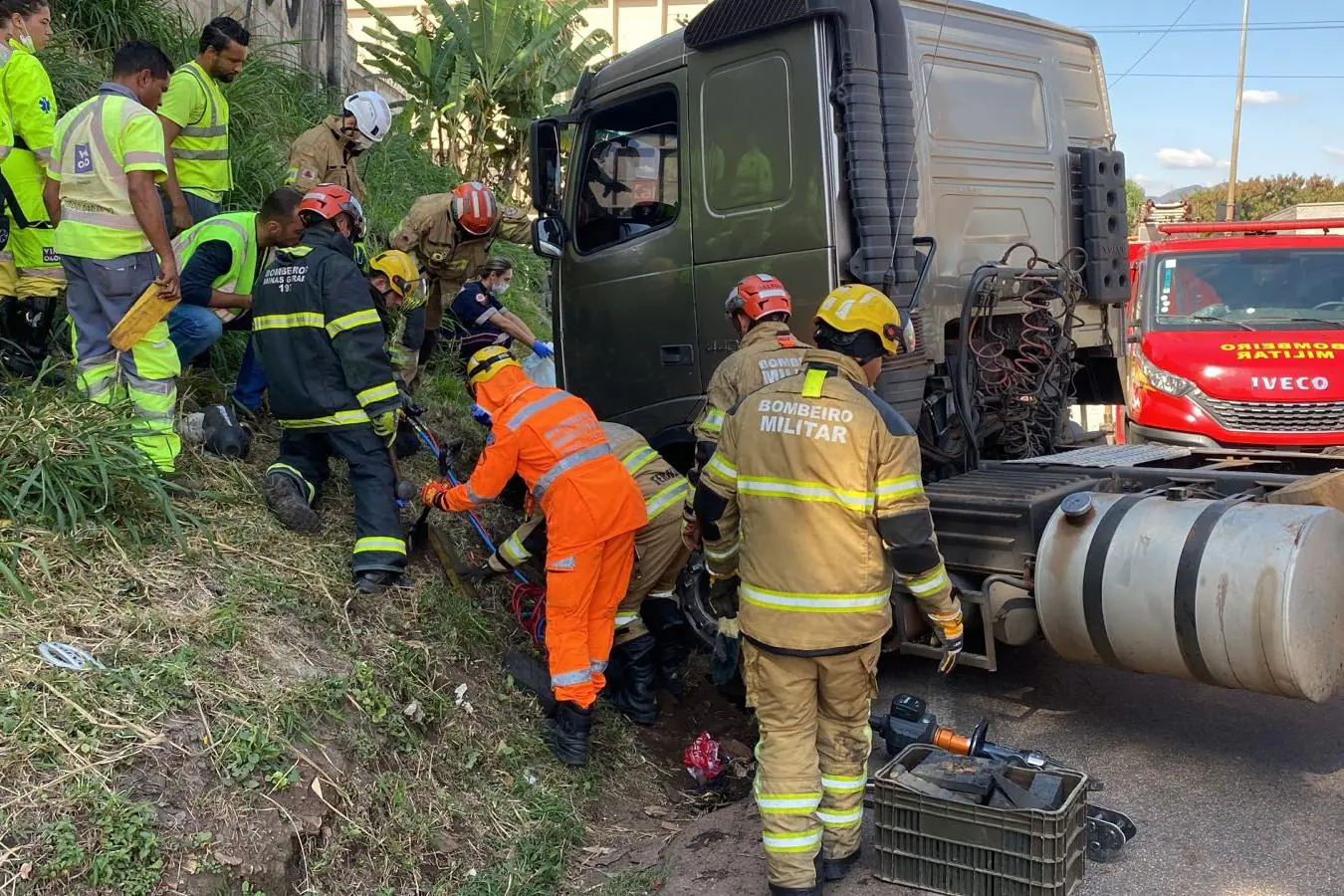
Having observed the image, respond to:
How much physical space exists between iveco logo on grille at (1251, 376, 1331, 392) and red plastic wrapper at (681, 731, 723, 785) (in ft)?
13.0

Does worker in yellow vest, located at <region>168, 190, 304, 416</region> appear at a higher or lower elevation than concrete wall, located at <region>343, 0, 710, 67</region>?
lower

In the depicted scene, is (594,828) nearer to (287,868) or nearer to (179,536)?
(287,868)

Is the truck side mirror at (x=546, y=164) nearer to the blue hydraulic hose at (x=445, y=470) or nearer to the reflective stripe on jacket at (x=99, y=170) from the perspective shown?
the blue hydraulic hose at (x=445, y=470)

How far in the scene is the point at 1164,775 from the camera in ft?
13.2

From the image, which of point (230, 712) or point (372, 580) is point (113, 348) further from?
point (230, 712)

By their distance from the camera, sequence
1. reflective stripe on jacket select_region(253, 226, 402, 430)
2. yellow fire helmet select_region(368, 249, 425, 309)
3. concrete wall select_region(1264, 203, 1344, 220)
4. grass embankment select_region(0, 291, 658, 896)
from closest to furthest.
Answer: grass embankment select_region(0, 291, 658, 896) < reflective stripe on jacket select_region(253, 226, 402, 430) < yellow fire helmet select_region(368, 249, 425, 309) < concrete wall select_region(1264, 203, 1344, 220)

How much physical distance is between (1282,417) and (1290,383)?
0.19 metres

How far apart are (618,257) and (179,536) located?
97.3 inches

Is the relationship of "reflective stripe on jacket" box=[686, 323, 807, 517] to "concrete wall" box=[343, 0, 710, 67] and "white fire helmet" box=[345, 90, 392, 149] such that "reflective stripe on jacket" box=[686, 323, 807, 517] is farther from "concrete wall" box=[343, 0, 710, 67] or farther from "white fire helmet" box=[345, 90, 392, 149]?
"concrete wall" box=[343, 0, 710, 67]

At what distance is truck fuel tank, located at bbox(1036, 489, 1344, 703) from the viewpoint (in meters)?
3.52

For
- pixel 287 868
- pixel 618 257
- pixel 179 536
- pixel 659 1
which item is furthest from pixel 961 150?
pixel 659 1

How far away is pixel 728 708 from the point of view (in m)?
→ 5.12

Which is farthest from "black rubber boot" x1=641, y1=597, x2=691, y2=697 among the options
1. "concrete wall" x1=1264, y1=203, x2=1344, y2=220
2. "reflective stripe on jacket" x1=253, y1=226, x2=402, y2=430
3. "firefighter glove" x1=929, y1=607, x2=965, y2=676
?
"concrete wall" x1=1264, y1=203, x2=1344, y2=220

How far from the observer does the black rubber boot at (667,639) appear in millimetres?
4953
